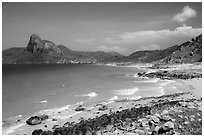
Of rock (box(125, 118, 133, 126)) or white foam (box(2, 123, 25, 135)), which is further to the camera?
Answer: white foam (box(2, 123, 25, 135))

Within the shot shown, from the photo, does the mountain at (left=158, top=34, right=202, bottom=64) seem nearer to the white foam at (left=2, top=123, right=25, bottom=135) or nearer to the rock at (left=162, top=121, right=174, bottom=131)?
the rock at (left=162, top=121, right=174, bottom=131)

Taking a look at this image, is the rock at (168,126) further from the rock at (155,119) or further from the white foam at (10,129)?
the white foam at (10,129)

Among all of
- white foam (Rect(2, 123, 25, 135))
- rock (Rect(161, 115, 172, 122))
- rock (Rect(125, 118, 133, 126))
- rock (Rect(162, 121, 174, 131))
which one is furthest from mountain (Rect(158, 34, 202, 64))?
white foam (Rect(2, 123, 25, 135))

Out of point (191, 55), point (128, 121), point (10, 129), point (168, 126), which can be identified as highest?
point (191, 55)

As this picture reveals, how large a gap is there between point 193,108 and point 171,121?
3.47 m

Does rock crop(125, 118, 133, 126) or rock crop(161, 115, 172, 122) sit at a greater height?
rock crop(161, 115, 172, 122)

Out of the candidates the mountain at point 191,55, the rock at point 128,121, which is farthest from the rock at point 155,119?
the mountain at point 191,55

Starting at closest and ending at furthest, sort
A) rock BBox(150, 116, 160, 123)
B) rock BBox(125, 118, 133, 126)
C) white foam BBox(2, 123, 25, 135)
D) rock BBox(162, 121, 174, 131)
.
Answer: rock BBox(162, 121, 174, 131)
rock BBox(150, 116, 160, 123)
rock BBox(125, 118, 133, 126)
white foam BBox(2, 123, 25, 135)

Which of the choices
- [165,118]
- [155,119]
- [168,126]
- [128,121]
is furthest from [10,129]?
[168,126]

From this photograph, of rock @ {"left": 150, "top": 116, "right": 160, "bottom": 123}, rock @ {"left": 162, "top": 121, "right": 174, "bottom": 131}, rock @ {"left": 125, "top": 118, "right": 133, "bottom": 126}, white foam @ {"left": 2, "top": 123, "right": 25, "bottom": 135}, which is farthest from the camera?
white foam @ {"left": 2, "top": 123, "right": 25, "bottom": 135}

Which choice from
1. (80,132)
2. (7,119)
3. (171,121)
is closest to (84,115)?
(80,132)

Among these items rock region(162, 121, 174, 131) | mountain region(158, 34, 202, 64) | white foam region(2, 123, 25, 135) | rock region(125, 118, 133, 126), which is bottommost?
white foam region(2, 123, 25, 135)

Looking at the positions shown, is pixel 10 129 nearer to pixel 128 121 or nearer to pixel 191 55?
pixel 128 121

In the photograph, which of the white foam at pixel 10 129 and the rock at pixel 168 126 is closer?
the rock at pixel 168 126
